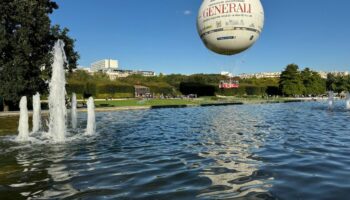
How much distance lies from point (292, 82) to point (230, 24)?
99654 mm

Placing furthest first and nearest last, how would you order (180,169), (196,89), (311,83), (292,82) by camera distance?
1. (311,83)
2. (292,82)
3. (196,89)
4. (180,169)

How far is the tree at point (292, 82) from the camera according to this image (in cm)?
13100

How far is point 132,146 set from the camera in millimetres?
17031

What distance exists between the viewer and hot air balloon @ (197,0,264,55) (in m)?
38.6

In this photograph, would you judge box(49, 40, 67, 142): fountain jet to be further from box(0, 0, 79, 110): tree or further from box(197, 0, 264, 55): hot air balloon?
box(0, 0, 79, 110): tree

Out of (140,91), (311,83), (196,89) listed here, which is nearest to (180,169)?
(140,91)

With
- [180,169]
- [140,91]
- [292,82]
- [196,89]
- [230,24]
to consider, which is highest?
[230,24]

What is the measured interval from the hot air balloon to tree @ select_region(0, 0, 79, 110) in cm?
1827

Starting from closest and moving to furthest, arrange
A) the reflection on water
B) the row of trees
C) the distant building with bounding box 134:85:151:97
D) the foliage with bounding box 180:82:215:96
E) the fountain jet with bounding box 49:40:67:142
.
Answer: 1. the reflection on water
2. the fountain jet with bounding box 49:40:67:142
3. the distant building with bounding box 134:85:151:97
4. the foliage with bounding box 180:82:215:96
5. the row of trees

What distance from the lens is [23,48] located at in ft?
139

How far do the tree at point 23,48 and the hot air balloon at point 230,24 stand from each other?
1827 cm

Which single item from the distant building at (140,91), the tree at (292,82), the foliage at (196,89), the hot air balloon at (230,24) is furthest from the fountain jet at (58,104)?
the tree at (292,82)

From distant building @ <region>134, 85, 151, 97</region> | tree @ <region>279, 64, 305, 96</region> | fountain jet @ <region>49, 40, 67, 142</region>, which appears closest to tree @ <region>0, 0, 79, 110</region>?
fountain jet @ <region>49, 40, 67, 142</region>

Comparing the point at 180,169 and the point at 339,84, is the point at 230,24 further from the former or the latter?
the point at 339,84
